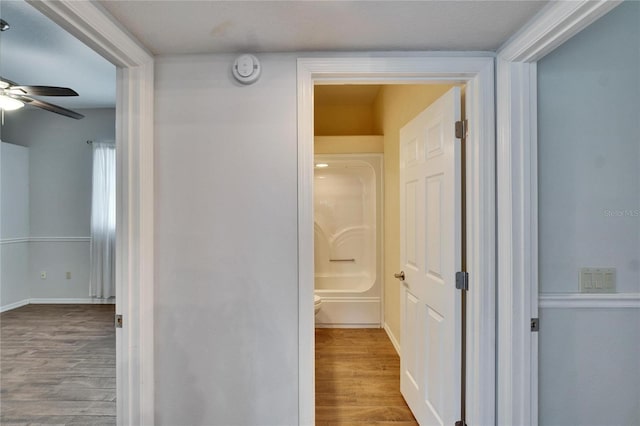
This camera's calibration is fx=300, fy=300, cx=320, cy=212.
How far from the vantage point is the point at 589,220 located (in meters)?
1.40

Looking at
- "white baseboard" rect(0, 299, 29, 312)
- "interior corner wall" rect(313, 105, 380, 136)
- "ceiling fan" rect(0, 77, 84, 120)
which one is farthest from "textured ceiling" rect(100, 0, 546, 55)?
"white baseboard" rect(0, 299, 29, 312)

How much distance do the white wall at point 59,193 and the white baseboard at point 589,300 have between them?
5.36 metres

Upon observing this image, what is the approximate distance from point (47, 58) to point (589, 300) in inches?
181

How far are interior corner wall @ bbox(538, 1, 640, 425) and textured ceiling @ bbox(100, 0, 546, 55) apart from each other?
0.43 meters

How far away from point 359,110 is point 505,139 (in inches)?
125

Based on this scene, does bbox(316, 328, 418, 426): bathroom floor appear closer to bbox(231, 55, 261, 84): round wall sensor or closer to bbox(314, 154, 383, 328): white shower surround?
bbox(314, 154, 383, 328): white shower surround

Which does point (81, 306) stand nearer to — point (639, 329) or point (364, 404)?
point (364, 404)

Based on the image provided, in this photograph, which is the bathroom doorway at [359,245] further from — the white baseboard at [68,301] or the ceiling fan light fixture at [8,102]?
the white baseboard at [68,301]

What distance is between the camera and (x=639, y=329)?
1392 millimetres

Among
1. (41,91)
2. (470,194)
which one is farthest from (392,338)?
(41,91)

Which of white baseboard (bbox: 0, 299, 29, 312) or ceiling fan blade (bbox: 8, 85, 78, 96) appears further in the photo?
white baseboard (bbox: 0, 299, 29, 312)

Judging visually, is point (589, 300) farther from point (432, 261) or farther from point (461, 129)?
point (461, 129)

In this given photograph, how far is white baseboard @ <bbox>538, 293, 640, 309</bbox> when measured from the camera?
139 cm

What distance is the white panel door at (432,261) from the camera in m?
1.54
